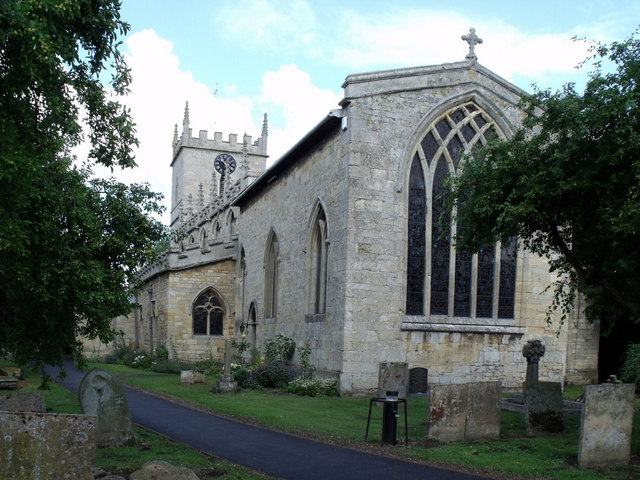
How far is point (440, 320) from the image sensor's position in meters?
18.2

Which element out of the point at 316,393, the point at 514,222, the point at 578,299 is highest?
the point at 514,222

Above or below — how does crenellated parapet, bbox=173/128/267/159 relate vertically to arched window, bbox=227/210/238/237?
above

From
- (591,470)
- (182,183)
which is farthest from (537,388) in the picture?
(182,183)

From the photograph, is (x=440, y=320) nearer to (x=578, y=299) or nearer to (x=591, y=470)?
(x=578, y=299)

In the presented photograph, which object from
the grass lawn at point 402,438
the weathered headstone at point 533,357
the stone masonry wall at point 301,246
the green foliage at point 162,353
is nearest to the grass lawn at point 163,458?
the grass lawn at point 402,438

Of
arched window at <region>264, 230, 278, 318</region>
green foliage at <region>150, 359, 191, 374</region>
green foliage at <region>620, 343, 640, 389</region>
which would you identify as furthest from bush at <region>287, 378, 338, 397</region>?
green foliage at <region>150, 359, 191, 374</region>

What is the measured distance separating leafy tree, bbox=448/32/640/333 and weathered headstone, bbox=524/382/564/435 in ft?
5.91

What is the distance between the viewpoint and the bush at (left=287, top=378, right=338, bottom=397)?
17.1m

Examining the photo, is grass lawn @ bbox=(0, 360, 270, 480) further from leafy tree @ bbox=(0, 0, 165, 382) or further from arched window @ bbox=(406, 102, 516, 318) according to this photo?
arched window @ bbox=(406, 102, 516, 318)

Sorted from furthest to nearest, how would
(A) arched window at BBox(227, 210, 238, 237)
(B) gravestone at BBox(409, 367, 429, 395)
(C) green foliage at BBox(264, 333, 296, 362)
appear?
(A) arched window at BBox(227, 210, 238, 237) < (C) green foliage at BBox(264, 333, 296, 362) < (B) gravestone at BBox(409, 367, 429, 395)

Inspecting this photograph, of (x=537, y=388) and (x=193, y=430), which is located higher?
(x=537, y=388)

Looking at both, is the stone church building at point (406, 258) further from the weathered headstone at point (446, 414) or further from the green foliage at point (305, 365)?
the weathered headstone at point (446, 414)

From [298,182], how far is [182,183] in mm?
40379

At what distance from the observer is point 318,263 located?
2070 cm
